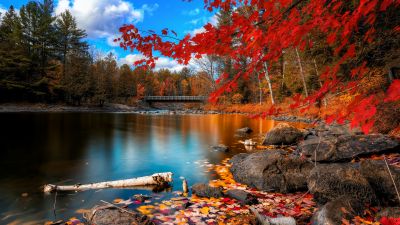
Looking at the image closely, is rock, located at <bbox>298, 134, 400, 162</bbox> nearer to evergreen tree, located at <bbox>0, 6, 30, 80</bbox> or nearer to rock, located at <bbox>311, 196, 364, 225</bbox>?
rock, located at <bbox>311, 196, 364, 225</bbox>

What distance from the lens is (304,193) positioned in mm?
5559

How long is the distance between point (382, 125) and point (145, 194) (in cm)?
910

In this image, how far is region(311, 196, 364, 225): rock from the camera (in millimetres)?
3518

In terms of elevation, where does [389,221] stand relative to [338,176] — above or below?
below

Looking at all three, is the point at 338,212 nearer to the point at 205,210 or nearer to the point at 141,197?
the point at 205,210

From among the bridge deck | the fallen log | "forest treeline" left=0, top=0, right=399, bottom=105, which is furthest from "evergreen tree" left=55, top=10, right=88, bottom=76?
the fallen log

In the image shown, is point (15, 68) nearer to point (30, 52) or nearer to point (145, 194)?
point (30, 52)

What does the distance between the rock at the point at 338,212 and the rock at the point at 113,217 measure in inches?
102

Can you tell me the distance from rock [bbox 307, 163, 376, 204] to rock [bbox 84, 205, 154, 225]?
3091 mm

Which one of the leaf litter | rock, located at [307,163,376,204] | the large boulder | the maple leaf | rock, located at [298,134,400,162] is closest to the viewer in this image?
the maple leaf

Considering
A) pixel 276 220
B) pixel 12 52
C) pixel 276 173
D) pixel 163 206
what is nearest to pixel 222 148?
pixel 276 173

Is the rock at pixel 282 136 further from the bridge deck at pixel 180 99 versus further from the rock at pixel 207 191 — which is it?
the bridge deck at pixel 180 99

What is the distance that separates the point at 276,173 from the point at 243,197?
4.37 feet

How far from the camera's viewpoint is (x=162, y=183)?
20.5ft
